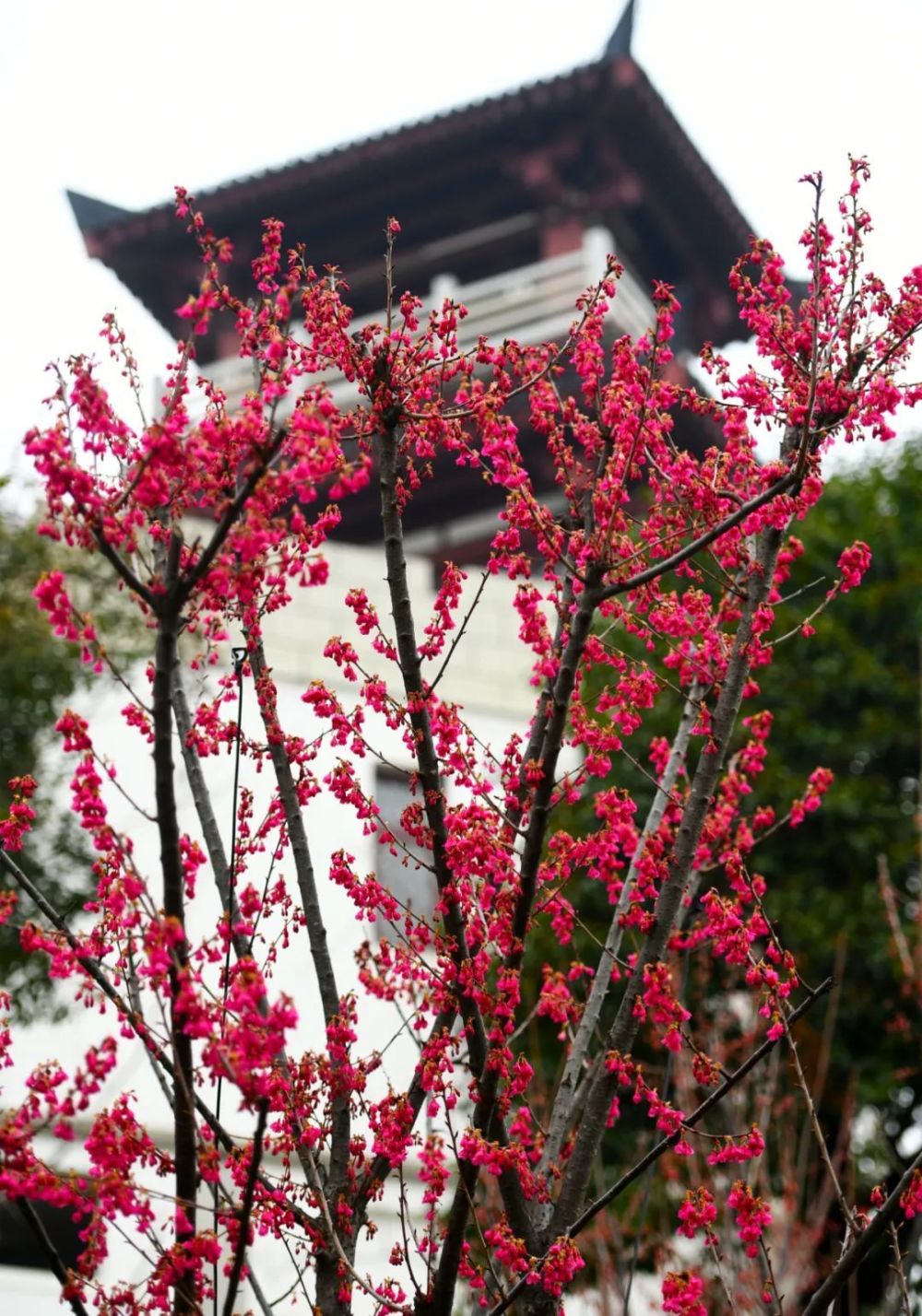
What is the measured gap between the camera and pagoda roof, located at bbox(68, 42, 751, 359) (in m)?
19.1

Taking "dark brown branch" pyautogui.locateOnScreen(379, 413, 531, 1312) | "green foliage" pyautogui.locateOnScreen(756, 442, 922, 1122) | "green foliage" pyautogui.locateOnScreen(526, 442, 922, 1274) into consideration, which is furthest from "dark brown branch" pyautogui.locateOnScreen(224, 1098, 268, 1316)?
"green foliage" pyautogui.locateOnScreen(756, 442, 922, 1122)

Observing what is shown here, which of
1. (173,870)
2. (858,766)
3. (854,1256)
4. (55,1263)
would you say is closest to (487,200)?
(858,766)

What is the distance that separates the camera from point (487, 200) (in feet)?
68.0

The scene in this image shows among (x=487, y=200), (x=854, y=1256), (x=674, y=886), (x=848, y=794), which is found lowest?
(x=854, y=1256)

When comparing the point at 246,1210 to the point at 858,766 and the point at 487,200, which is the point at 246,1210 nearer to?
the point at 858,766

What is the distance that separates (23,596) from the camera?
1209cm

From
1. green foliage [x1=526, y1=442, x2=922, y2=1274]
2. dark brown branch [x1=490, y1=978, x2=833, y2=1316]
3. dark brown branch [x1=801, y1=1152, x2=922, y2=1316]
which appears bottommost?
dark brown branch [x1=801, y1=1152, x2=922, y2=1316]

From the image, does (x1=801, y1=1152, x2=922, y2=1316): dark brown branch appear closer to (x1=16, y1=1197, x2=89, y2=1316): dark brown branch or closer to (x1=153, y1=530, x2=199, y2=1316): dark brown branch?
(x1=153, y1=530, x2=199, y2=1316): dark brown branch

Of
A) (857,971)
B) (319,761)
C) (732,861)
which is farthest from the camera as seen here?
(857,971)

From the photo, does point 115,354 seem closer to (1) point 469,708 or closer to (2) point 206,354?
(1) point 469,708

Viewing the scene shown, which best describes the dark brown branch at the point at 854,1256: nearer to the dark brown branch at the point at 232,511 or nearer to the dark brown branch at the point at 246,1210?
the dark brown branch at the point at 246,1210

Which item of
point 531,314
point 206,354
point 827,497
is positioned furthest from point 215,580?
point 206,354

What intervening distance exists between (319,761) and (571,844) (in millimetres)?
7211

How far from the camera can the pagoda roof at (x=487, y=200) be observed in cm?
1909
